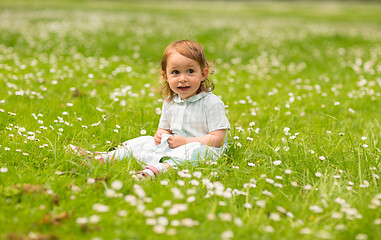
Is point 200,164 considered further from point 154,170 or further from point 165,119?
point 165,119

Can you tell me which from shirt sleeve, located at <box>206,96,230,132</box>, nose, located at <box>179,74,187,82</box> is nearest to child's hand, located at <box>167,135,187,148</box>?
shirt sleeve, located at <box>206,96,230,132</box>

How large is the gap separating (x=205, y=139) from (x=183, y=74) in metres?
0.68

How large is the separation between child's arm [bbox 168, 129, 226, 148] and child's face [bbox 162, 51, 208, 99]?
47 centimetres

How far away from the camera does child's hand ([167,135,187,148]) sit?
373 cm

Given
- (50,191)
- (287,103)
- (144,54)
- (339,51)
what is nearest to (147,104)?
(287,103)

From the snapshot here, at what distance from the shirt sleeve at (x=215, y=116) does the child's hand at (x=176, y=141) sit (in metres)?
0.29

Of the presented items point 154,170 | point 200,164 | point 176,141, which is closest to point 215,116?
point 176,141

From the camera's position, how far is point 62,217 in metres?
2.44

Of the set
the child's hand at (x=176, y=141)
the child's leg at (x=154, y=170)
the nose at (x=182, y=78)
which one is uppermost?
the nose at (x=182, y=78)

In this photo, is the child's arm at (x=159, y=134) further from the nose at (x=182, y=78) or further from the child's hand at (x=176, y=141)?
the nose at (x=182, y=78)

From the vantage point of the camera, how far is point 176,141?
12.3 ft

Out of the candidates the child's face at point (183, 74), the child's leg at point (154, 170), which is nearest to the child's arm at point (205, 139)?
the child's leg at point (154, 170)

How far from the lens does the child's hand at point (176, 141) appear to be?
3734 mm

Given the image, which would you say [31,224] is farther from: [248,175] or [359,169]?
[359,169]
